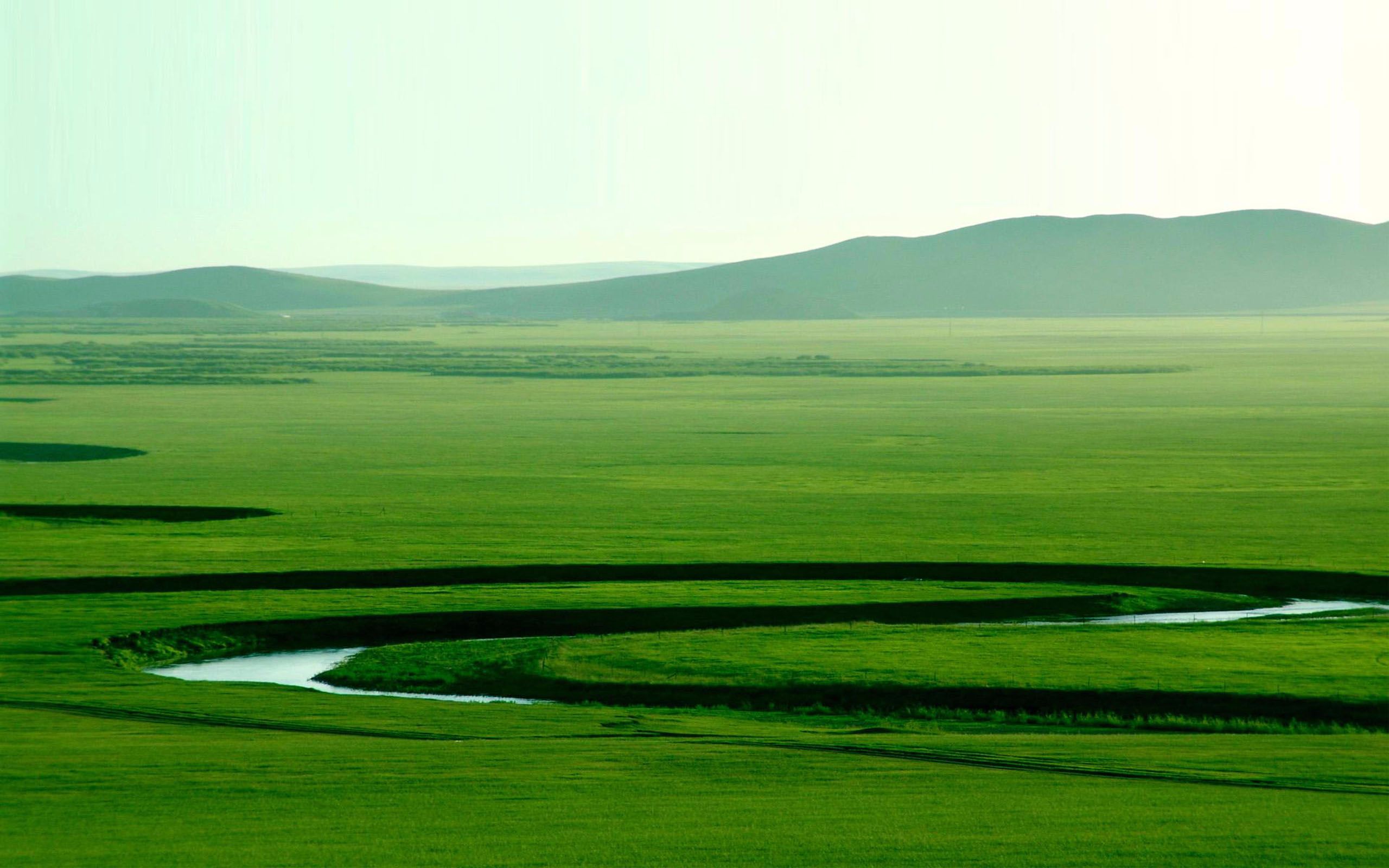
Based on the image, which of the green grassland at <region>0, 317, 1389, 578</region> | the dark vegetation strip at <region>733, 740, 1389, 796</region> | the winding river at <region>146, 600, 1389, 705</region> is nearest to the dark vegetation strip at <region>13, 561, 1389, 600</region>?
the green grassland at <region>0, 317, 1389, 578</region>

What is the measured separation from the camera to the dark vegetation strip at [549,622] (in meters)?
27.8

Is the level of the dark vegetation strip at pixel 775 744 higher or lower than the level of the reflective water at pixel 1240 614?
higher

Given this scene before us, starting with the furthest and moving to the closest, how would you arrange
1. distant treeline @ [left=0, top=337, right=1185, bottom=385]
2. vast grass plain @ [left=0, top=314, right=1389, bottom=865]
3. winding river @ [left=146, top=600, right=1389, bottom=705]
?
1. distant treeline @ [left=0, top=337, right=1185, bottom=385]
2. winding river @ [left=146, top=600, right=1389, bottom=705]
3. vast grass plain @ [left=0, top=314, right=1389, bottom=865]

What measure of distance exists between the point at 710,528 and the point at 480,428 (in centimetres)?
3178

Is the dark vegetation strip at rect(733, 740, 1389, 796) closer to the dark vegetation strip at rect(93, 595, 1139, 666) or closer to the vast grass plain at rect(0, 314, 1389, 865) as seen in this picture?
the vast grass plain at rect(0, 314, 1389, 865)

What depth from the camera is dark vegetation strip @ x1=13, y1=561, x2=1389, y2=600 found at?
32.0 m

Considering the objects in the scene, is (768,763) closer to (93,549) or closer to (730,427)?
(93,549)

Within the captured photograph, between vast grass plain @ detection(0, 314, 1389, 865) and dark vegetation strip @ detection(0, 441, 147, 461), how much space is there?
1.51m

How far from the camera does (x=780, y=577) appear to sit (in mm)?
33156

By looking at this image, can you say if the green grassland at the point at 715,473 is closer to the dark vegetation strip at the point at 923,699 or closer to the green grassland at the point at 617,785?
the dark vegetation strip at the point at 923,699

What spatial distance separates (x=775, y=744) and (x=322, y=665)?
9589 millimetres

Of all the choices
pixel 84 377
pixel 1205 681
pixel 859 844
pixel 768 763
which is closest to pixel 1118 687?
pixel 1205 681

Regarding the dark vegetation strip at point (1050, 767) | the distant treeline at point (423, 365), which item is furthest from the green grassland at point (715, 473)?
the dark vegetation strip at point (1050, 767)

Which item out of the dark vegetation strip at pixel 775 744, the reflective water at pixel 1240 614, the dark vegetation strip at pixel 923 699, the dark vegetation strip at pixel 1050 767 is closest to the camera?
the dark vegetation strip at pixel 1050 767
